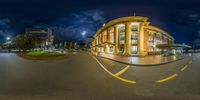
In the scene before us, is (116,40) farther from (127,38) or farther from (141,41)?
(141,41)

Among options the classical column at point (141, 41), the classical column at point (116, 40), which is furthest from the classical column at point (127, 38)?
the classical column at point (116, 40)

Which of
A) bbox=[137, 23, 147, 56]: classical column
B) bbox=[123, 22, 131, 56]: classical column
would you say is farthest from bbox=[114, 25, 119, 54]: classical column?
bbox=[137, 23, 147, 56]: classical column

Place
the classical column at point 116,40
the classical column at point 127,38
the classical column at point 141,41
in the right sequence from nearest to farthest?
the classical column at point 141,41 → the classical column at point 127,38 → the classical column at point 116,40

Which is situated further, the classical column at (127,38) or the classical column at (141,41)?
the classical column at (127,38)

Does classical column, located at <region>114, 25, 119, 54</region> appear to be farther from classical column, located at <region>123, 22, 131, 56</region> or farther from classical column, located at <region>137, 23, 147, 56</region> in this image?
classical column, located at <region>137, 23, 147, 56</region>

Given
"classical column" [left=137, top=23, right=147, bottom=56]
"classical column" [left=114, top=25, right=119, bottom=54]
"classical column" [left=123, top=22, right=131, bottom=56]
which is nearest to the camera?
"classical column" [left=137, top=23, right=147, bottom=56]

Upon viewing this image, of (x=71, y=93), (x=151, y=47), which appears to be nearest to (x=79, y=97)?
(x=71, y=93)

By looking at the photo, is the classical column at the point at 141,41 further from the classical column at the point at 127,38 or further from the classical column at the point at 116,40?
the classical column at the point at 116,40

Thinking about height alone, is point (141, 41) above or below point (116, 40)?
below

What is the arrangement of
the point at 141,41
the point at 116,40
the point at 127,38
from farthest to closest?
the point at 116,40 < the point at 127,38 < the point at 141,41

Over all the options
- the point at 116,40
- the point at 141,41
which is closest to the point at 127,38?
the point at 141,41

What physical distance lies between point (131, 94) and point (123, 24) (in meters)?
54.3

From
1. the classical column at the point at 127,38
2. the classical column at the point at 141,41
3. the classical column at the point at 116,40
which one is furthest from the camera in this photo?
the classical column at the point at 116,40

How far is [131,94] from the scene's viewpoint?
5770 millimetres
